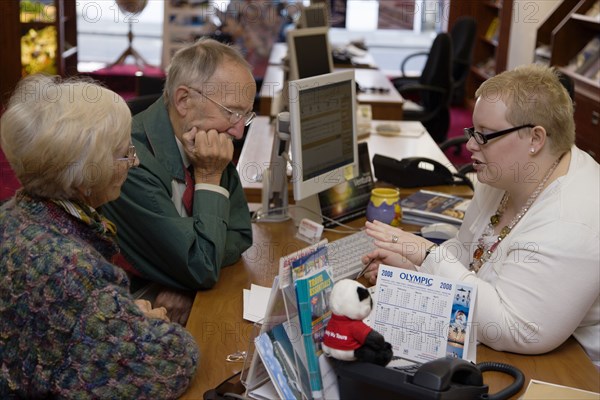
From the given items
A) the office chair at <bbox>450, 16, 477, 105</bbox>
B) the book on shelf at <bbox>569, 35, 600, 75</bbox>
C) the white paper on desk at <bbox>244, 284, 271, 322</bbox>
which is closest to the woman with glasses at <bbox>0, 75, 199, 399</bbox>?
the white paper on desk at <bbox>244, 284, 271, 322</bbox>

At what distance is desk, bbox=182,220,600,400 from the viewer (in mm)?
1773

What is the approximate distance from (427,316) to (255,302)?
1.87 ft

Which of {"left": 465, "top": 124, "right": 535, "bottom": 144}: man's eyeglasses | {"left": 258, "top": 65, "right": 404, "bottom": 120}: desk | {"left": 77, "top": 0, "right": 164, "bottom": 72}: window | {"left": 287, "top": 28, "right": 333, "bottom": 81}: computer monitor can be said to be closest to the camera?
{"left": 465, "top": 124, "right": 535, "bottom": 144}: man's eyeglasses

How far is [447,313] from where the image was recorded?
69.2 inches

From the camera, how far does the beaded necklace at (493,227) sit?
2.03 meters

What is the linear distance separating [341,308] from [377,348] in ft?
0.34

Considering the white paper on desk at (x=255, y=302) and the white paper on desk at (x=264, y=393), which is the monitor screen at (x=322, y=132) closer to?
the white paper on desk at (x=255, y=302)

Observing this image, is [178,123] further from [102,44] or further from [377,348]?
[102,44]

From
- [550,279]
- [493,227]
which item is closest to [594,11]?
[493,227]

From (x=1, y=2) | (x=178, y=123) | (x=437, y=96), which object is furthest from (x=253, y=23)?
(x=178, y=123)

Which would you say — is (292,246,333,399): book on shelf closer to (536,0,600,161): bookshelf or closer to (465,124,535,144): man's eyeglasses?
(465,124,535,144): man's eyeglasses

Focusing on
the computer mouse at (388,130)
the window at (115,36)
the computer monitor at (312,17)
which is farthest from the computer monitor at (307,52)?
the window at (115,36)

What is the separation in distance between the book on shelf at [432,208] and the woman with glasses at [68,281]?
4.80 ft

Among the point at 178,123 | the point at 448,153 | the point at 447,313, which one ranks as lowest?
the point at 448,153
